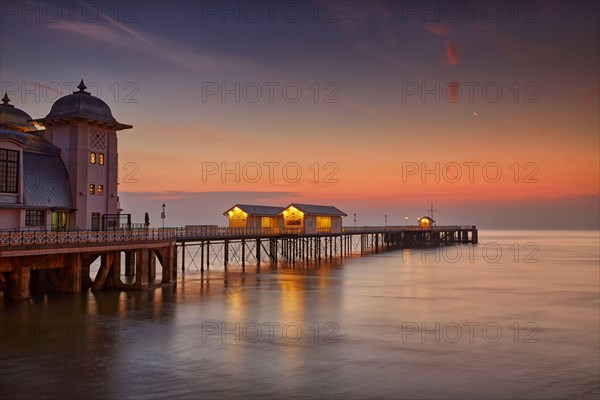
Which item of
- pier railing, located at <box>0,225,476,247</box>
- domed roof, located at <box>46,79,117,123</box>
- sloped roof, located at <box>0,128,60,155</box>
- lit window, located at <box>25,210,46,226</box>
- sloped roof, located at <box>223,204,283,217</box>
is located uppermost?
domed roof, located at <box>46,79,117,123</box>

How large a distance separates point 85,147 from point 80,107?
2.99 meters

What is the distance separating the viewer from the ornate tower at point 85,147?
3944cm

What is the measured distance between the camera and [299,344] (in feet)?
77.0

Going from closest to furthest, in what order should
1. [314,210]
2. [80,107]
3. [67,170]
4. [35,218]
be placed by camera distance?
[35,218] → [80,107] → [67,170] → [314,210]

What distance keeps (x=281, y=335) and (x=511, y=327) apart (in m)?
12.8

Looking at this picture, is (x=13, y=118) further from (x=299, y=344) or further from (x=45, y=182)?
(x=299, y=344)

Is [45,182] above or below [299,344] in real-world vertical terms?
above

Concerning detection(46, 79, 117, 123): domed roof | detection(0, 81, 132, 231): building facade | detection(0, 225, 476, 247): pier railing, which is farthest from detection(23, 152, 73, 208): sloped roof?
detection(0, 225, 476, 247): pier railing

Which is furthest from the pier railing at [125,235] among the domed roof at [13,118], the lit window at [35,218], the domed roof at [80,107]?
the domed roof at [13,118]

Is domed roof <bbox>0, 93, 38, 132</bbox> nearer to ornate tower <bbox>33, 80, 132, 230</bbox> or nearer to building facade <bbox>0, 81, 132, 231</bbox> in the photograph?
building facade <bbox>0, 81, 132, 231</bbox>

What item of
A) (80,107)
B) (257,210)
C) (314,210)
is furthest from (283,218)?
(80,107)

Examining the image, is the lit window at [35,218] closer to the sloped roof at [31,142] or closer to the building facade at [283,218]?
the sloped roof at [31,142]

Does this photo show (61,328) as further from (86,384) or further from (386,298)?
(386,298)

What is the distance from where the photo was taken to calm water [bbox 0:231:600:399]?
1766 centimetres
